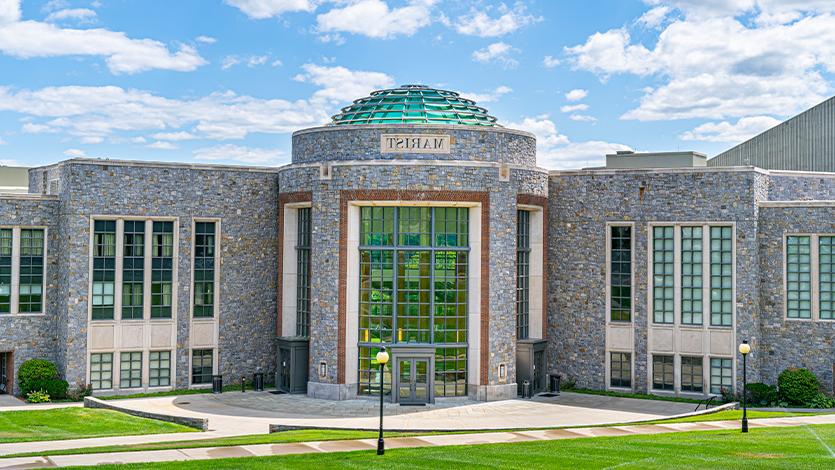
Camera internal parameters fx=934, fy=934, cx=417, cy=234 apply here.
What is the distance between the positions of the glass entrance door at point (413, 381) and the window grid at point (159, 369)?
1044 centimetres

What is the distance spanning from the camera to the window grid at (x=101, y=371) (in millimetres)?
39094

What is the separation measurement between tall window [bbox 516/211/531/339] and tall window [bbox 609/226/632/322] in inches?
143

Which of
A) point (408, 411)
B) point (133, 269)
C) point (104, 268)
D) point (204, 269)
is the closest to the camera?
point (408, 411)

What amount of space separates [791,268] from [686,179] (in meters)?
5.60

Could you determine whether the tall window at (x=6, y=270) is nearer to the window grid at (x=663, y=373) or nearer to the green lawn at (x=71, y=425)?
the green lawn at (x=71, y=425)

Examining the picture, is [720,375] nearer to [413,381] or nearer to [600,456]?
[413,381]

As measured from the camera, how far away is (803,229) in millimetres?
38375

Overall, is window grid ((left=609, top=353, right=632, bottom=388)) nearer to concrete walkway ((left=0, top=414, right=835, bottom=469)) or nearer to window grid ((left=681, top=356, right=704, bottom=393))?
window grid ((left=681, top=356, right=704, bottom=393))

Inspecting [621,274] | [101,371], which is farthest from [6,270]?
[621,274]

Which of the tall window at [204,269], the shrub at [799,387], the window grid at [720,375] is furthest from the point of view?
the tall window at [204,269]

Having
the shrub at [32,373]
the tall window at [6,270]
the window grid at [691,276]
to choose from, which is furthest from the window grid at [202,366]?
the window grid at [691,276]

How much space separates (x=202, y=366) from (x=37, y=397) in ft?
22.7

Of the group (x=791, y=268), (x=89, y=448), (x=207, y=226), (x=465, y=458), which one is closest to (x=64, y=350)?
(x=207, y=226)

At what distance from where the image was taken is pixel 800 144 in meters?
51.0
